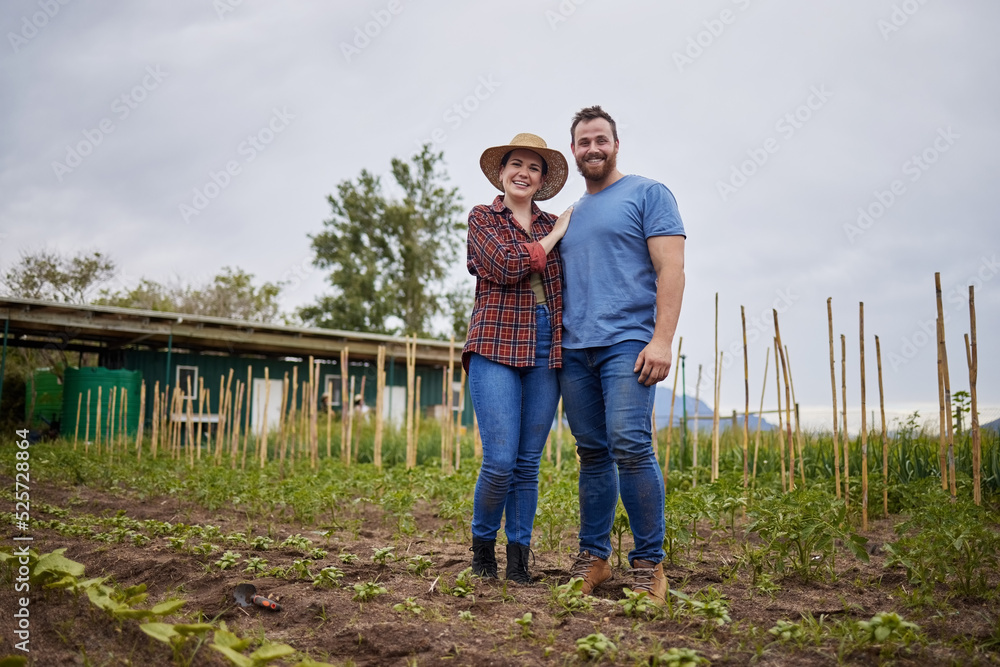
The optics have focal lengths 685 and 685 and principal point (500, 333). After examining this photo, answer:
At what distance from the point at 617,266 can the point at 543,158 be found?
641mm

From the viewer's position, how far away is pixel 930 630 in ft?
6.53

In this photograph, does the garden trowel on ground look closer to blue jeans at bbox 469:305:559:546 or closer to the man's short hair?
blue jeans at bbox 469:305:559:546

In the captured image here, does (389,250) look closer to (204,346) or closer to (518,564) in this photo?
(204,346)

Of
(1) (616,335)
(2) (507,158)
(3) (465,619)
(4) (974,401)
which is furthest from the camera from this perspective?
(4) (974,401)

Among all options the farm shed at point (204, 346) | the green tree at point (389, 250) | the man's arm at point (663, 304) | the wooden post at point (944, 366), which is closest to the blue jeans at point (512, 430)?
the man's arm at point (663, 304)

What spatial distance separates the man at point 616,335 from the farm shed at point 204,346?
861 cm

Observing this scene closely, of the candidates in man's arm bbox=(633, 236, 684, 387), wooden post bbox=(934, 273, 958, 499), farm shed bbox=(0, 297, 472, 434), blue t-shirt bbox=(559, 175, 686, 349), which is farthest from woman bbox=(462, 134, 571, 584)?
farm shed bbox=(0, 297, 472, 434)

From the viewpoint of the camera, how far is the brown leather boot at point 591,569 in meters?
2.46

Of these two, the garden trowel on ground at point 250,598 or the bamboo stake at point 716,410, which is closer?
the garden trowel on ground at point 250,598

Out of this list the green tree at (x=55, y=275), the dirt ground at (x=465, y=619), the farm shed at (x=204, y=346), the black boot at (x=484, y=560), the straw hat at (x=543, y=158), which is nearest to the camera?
the dirt ground at (x=465, y=619)

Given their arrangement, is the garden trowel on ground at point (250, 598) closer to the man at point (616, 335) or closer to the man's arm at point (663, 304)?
the man at point (616, 335)

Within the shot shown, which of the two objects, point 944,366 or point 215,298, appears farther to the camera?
point 215,298

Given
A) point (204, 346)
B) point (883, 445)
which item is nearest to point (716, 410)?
point (883, 445)

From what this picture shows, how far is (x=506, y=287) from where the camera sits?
264 centimetres
